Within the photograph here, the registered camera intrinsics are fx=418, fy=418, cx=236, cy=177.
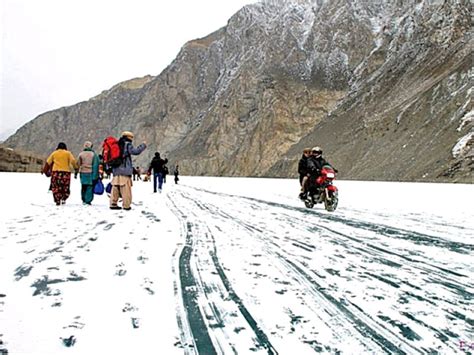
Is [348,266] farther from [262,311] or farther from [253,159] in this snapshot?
[253,159]

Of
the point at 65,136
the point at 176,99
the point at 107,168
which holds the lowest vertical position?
the point at 107,168

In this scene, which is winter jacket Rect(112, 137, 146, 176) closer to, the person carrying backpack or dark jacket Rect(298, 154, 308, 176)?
the person carrying backpack

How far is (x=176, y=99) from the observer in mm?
111312

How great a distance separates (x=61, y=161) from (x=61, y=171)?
0.26m

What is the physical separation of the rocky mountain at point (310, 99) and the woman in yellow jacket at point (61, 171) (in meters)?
28.9

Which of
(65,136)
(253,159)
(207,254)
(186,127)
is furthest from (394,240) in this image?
(65,136)

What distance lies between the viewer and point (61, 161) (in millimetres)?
10773

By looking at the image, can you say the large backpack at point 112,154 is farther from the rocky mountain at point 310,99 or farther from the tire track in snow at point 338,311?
the rocky mountain at point 310,99

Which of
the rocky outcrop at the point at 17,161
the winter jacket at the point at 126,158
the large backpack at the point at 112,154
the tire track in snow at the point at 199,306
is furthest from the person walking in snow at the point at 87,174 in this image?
the rocky outcrop at the point at 17,161

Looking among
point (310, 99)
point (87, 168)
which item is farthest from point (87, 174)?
point (310, 99)

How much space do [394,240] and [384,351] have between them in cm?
384

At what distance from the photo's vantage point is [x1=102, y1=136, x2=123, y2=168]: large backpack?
9.88 m

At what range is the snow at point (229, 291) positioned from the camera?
249cm

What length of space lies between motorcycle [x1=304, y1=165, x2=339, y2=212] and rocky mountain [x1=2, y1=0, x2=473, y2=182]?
2400 cm
